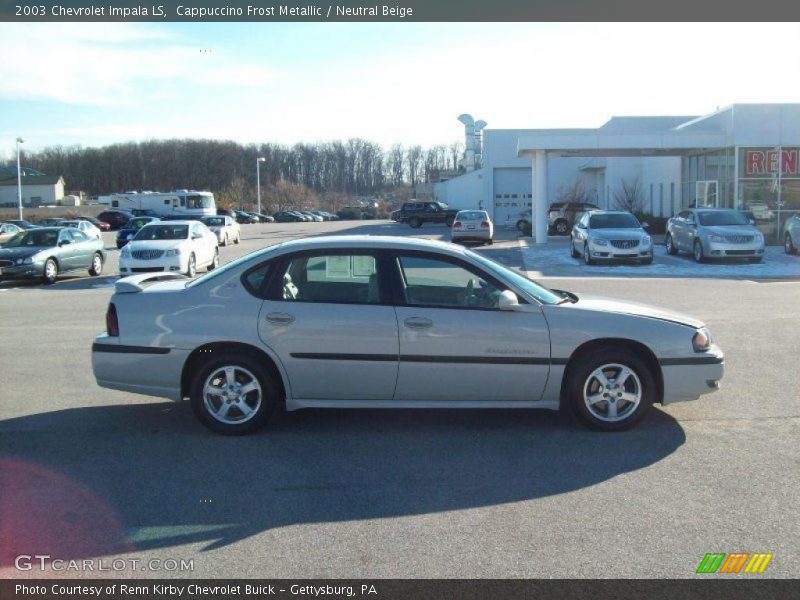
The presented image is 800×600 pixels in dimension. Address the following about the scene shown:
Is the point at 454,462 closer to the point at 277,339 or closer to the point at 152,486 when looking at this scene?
the point at 277,339

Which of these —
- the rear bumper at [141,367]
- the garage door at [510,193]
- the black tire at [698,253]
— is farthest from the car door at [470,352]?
the garage door at [510,193]

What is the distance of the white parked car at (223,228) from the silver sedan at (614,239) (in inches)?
740

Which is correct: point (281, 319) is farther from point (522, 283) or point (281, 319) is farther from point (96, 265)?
point (96, 265)

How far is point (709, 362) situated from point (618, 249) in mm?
18032

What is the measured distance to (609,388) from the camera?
21.6ft

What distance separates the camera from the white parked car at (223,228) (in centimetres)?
3834

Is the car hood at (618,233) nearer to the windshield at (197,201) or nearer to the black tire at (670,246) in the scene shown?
the black tire at (670,246)

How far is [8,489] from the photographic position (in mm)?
5457

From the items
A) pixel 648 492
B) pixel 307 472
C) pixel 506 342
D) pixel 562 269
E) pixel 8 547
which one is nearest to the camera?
pixel 8 547

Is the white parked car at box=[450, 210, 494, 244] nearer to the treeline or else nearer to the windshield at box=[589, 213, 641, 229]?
the windshield at box=[589, 213, 641, 229]

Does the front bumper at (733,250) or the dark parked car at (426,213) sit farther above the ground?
the dark parked car at (426,213)

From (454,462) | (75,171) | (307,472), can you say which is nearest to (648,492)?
(454,462)

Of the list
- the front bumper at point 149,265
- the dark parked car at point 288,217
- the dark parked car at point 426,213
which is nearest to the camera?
the front bumper at point 149,265

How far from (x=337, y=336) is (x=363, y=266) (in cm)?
61
